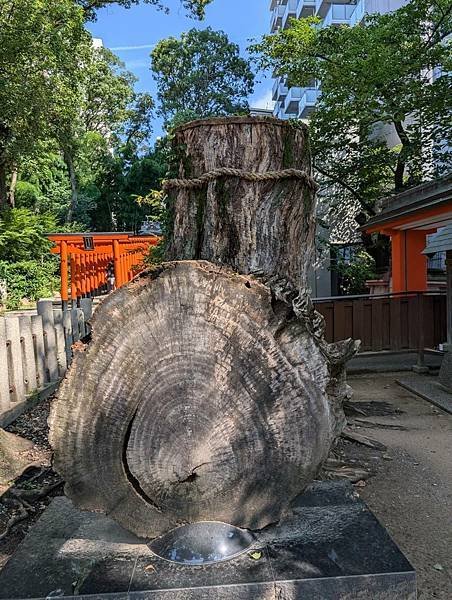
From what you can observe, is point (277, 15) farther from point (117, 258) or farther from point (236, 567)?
point (236, 567)

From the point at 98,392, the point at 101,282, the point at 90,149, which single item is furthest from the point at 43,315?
the point at 90,149

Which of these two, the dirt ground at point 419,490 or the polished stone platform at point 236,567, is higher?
the polished stone platform at point 236,567

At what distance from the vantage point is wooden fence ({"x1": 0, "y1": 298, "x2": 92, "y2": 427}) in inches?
176

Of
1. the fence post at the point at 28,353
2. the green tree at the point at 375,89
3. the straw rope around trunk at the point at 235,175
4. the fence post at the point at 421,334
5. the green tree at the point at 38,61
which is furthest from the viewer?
the green tree at the point at 38,61

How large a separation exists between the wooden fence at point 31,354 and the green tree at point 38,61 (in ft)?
27.5

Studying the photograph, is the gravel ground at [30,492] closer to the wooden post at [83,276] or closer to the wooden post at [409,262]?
the wooden post at [409,262]

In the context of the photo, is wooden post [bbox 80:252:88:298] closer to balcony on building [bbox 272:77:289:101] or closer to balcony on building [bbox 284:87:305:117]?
balcony on building [bbox 284:87:305:117]

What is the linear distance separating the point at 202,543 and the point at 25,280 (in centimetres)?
1671

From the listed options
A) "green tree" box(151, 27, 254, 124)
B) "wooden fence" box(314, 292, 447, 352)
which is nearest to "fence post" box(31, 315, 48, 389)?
"wooden fence" box(314, 292, 447, 352)

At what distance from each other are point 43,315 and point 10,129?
11.0m

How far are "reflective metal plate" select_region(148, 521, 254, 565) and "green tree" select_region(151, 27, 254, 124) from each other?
29.2 m

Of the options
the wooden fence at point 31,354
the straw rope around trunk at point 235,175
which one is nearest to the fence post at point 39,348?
the wooden fence at point 31,354

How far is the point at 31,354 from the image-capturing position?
16.5 ft

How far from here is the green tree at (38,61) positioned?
441 inches
